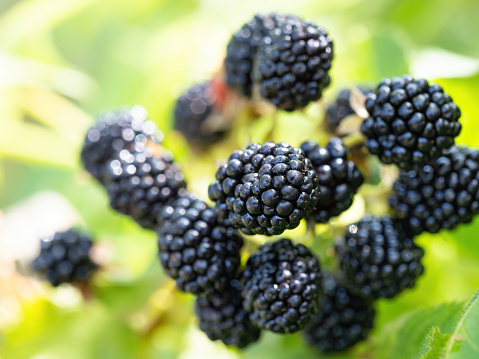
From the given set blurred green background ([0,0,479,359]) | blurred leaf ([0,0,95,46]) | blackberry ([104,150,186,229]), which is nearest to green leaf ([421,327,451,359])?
blurred green background ([0,0,479,359])

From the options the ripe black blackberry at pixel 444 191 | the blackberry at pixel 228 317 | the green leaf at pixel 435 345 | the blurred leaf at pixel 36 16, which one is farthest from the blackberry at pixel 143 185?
the blurred leaf at pixel 36 16

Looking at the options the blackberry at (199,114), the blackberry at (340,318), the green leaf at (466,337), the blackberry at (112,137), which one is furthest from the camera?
the blackberry at (199,114)

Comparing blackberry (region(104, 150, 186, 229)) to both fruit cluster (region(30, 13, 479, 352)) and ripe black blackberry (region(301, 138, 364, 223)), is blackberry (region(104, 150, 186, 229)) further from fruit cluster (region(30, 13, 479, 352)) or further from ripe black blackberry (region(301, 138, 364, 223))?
ripe black blackberry (region(301, 138, 364, 223))

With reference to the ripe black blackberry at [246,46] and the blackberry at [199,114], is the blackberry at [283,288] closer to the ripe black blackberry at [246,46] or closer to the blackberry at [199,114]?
the ripe black blackberry at [246,46]

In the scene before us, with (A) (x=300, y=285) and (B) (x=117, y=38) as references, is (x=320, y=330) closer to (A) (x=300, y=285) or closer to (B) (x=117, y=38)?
(A) (x=300, y=285)

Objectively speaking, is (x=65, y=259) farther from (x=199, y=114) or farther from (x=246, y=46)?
(x=246, y=46)

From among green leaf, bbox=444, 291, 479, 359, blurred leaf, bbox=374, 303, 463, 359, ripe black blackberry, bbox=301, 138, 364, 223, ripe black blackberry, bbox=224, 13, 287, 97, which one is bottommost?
green leaf, bbox=444, 291, 479, 359

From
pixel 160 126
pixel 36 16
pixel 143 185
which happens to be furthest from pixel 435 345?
pixel 36 16
